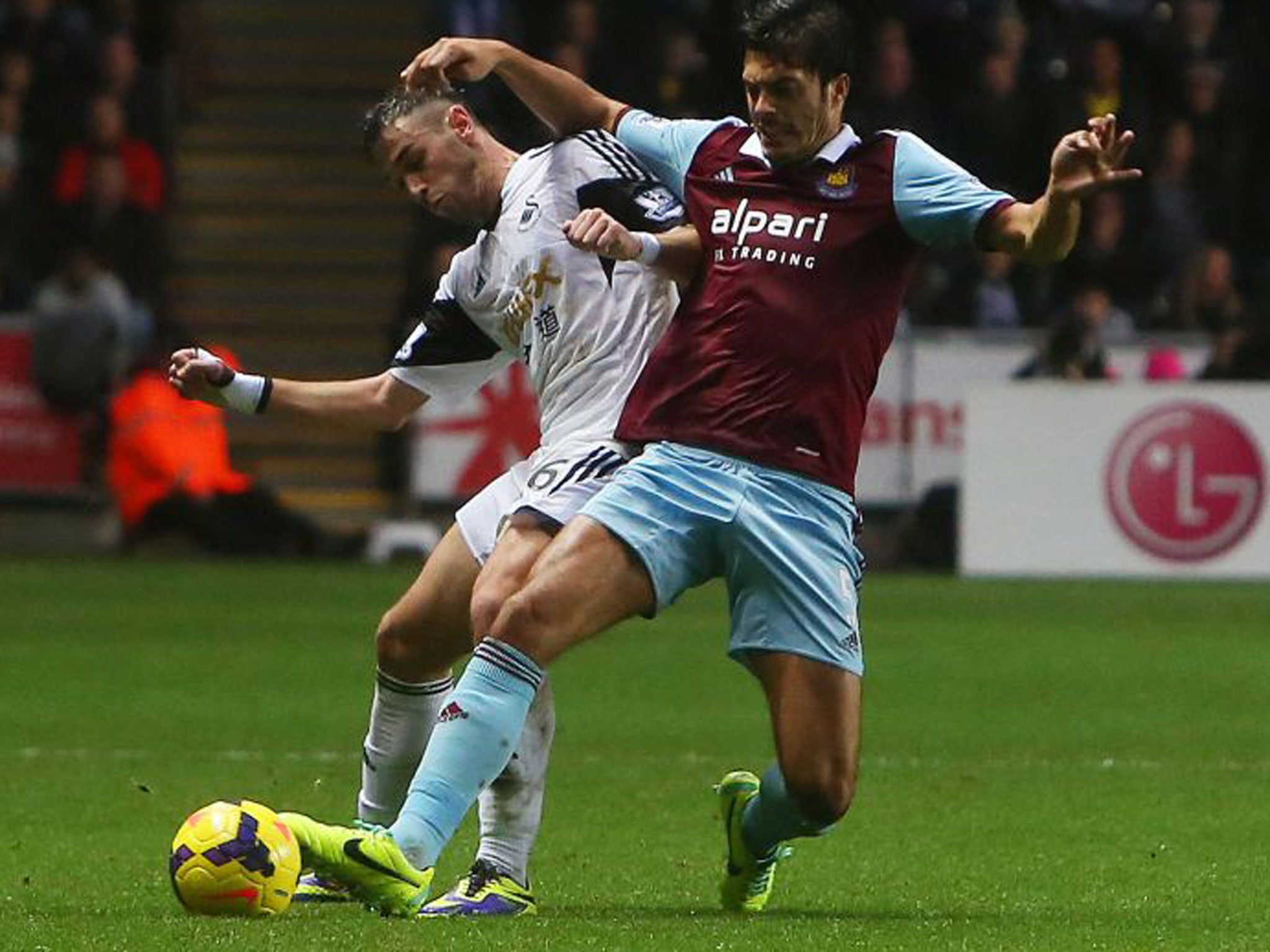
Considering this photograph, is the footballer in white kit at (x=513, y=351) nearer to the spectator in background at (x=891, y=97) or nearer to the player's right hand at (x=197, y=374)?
the player's right hand at (x=197, y=374)

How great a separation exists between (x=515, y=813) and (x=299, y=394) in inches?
52.7

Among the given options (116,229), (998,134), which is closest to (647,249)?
(998,134)

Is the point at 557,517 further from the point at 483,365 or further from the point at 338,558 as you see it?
the point at 338,558

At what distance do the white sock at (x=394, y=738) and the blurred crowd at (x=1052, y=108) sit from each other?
12.8 meters

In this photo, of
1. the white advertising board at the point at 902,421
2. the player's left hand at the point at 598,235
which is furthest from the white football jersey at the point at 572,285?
the white advertising board at the point at 902,421

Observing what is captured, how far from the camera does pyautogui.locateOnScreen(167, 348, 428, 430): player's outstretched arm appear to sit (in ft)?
24.8

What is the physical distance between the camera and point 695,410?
711 cm

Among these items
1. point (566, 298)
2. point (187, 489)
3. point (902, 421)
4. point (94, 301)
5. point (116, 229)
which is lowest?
point (187, 489)

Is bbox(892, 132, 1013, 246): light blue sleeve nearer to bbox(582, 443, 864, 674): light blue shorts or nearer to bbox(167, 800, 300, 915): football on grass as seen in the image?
bbox(582, 443, 864, 674): light blue shorts

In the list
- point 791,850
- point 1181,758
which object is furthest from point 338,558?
point 791,850

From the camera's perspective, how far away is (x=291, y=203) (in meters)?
24.5

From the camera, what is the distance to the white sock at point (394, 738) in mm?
7699

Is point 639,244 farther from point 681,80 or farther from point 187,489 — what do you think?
point 681,80

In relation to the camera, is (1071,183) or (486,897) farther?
(486,897)
